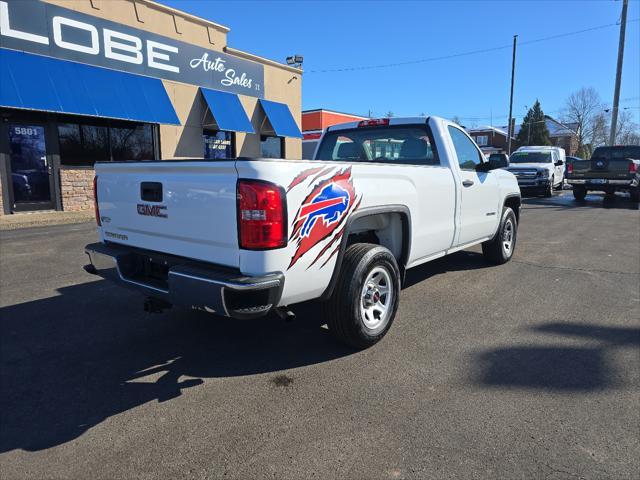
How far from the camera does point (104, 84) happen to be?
1321 centimetres

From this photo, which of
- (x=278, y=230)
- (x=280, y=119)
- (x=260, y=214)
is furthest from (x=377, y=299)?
(x=280, y=119)

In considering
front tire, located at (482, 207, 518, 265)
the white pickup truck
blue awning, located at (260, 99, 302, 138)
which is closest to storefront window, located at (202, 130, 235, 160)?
blue awning, located at (260, 99, 302, 138)

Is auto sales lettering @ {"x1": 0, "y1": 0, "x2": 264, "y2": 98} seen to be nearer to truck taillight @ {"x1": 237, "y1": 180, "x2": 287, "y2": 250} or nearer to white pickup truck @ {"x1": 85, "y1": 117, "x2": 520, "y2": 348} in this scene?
white pickup truck @ {"x1": 85, "y1": 117, "x2": 520, "y2": 348}

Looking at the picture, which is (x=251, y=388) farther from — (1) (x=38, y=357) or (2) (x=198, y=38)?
(2) (x=198, y=38)

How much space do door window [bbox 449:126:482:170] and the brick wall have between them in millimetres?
11642

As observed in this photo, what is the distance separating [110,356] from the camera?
12.2 feet

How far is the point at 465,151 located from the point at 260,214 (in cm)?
363

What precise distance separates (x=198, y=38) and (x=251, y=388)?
16.0 metres

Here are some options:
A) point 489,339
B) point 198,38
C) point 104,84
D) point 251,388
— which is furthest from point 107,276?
point 198,38

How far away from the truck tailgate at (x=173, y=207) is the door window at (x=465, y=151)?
10.7 ft

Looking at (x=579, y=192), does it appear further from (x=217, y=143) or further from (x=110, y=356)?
(x=110, y=356)

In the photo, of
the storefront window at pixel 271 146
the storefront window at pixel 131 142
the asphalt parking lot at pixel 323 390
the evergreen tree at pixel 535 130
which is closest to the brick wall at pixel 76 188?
the storefront window at pixel 131 142

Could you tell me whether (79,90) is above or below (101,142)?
above

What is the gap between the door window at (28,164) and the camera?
478 inches
